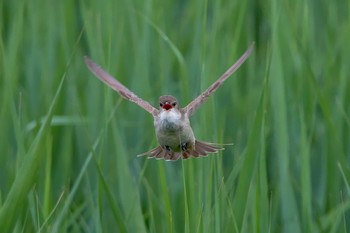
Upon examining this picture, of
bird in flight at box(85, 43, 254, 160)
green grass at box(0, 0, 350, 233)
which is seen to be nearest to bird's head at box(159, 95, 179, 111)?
bird in flight at box(85, 43, 254, 160)

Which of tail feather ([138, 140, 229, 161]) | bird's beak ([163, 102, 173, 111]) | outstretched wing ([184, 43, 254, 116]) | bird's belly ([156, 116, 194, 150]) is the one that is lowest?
tail feather ([138, 140, 229, 161])

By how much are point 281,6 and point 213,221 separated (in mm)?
1132

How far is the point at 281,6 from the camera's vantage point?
3611mm

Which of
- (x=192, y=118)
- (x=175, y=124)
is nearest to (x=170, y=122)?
(x=175, y=124)

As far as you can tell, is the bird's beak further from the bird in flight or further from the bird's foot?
the bird's foot

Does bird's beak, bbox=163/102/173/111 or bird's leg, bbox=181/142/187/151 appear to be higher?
bird's beak, bbox=163/102/173/111

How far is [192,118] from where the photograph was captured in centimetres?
381

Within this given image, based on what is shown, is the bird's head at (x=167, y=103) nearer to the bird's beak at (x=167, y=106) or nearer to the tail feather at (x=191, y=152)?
the bird's beak at (x=167, y=106)

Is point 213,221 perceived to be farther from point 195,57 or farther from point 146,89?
point 195,57

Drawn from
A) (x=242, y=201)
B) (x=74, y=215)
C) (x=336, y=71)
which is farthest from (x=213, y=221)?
(x=336, y=71)

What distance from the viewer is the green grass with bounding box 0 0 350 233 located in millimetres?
2832

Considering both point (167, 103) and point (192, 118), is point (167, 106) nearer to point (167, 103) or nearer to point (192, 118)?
point (167, 103)

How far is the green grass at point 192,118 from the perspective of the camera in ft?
9.29

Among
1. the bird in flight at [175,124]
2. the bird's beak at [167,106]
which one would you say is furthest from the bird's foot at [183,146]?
the bird's beak at [167,106]
